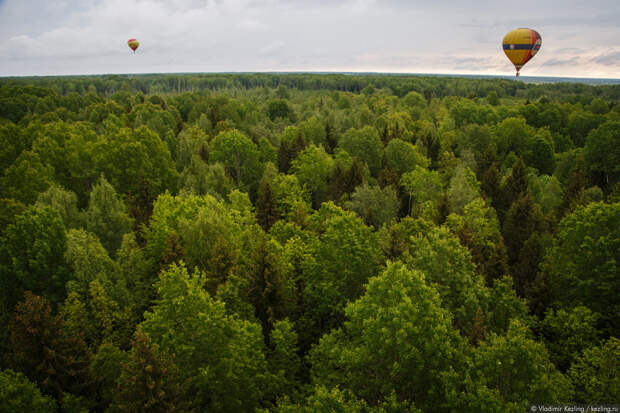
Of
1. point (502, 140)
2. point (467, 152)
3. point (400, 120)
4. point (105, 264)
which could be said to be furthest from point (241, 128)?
point (105, 264)

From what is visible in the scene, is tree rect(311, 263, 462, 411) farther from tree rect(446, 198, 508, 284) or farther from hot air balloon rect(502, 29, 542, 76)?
hot air balloon rect(502, 29, 542, 76)

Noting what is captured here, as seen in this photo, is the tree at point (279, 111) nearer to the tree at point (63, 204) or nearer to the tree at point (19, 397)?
the tree at point (63, 204)

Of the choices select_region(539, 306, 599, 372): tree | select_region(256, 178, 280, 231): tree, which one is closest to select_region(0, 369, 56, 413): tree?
select_region(539, 306, 599, 372): tree

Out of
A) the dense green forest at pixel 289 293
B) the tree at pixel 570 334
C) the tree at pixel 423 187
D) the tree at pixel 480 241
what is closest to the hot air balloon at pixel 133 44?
the dense green forest at pixel 289 293

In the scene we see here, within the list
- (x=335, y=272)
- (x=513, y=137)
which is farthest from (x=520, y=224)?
(x=513, y=137)

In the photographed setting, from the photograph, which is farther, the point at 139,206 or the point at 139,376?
the point at 139,206

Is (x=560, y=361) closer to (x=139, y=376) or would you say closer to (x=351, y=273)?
(x=351, y=273)
